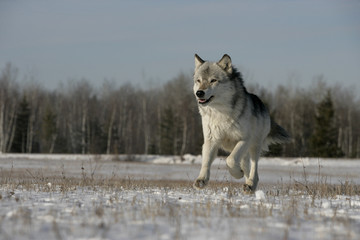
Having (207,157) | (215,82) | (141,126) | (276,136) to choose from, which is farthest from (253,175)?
(141,126)

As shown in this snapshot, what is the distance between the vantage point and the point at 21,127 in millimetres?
53125

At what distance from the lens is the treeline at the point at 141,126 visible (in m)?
46.0

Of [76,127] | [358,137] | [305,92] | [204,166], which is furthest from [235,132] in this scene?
[305,92]

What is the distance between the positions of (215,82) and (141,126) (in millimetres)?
60168

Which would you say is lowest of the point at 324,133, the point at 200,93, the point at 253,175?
the point at 253,175

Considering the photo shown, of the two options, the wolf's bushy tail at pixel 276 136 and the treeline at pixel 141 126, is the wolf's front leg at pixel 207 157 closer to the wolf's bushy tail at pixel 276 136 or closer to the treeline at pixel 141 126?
the wolf's bushy tail at pixel 276 136

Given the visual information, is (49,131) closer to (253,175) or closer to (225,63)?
(253,175)

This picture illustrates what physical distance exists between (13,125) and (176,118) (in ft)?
66.1

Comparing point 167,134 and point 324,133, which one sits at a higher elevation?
point 324,133

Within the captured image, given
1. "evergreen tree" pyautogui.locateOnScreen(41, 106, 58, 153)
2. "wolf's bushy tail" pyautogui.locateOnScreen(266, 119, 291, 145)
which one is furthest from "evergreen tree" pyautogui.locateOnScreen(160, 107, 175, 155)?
"wolf's bushy tail" pyautogui.locateOnScreen(266, 119, 291, 145)

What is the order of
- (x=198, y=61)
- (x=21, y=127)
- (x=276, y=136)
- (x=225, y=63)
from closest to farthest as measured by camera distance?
(x=225, y=63)
(x=198, y=61)
(x=276, y=136)
(x=21, y=127)

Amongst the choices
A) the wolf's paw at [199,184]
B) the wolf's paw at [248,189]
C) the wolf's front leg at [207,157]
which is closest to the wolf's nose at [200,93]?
the wolf's front leg at [207,157]

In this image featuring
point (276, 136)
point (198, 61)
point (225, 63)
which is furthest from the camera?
point (276, 136)

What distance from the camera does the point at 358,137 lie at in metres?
60.0
